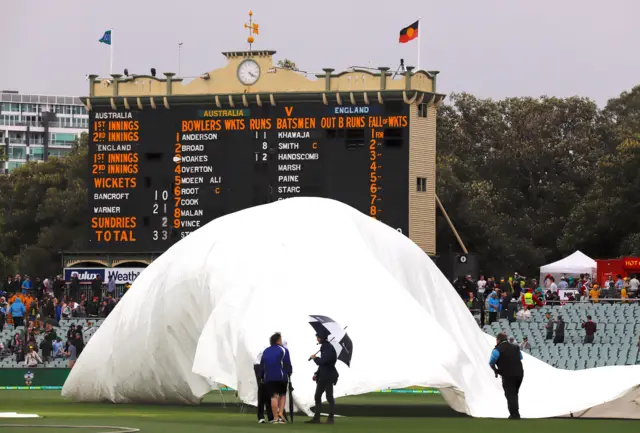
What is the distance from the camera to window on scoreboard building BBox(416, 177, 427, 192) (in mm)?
45281

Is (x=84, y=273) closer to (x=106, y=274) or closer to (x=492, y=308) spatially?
(x=106, y=274)

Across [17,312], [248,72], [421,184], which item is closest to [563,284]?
[421,184]

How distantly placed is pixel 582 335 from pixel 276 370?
72.6ft

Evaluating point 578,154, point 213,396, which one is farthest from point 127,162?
point 578,154

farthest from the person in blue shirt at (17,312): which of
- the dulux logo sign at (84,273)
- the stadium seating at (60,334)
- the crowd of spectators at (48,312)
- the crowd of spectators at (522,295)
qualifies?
the crowd of spectators at (522,295)

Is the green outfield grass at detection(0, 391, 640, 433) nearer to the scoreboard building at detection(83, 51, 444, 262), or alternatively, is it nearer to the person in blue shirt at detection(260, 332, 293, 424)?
the person in blue shirt at detection(260, 332, 293, 424)

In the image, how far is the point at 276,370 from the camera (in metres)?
22.9

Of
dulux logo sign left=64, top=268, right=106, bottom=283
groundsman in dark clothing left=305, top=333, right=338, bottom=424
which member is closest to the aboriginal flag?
dulux logo sign left=64, top=268, right=106, bottom=283

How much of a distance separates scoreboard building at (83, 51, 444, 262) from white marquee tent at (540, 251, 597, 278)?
1056 cm

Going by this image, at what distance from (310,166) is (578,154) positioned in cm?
3972

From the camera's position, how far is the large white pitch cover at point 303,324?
84.0 ft

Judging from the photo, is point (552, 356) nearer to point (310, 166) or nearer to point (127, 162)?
point (310, 166)

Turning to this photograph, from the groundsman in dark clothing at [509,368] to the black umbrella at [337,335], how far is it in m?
2.49

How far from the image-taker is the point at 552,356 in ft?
133
